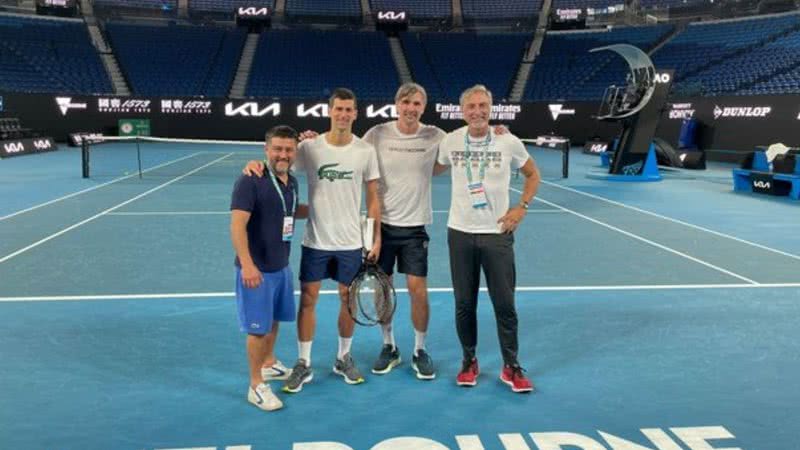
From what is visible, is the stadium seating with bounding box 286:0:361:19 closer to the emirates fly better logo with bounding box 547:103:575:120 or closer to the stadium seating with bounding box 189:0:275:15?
the stadium seating with bounding box 189:0:275:15

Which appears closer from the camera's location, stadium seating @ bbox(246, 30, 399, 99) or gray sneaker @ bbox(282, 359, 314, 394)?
gray sneaker @ bbox(282, 359, 314, 394)

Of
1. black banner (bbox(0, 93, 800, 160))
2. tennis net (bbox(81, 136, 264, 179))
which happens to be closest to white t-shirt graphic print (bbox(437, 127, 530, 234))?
tennis net (bbox(81, 136, 264, 179))

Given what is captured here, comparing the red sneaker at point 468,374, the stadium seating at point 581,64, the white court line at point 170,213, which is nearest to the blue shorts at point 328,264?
the red sneaker at point 468,374

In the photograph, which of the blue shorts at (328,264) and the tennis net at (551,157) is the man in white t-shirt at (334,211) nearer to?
the blue shorts at (328,264)

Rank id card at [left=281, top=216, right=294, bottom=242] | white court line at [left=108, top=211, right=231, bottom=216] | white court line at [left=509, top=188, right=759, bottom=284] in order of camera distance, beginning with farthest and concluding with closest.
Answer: white court line at [left=108, top=211, right=231, bottom=216] < white court line at [left=509, top=188, right=759, bottom=284] < id card at [left=281, top=216, right=294, bottom=242]

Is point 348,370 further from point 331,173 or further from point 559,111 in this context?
point 559,111

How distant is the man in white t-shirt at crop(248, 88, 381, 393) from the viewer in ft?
15.7

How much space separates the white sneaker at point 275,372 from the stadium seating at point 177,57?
3521 cm

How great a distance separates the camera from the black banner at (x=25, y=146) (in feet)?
86.4

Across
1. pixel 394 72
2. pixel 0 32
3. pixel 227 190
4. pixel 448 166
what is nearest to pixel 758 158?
pixel 227 190

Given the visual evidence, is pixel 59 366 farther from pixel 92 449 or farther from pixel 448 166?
pixel 448 166

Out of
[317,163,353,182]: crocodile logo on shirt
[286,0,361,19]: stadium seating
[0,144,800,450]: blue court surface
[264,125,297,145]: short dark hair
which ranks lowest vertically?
[0,144,800,450]: blue court surface

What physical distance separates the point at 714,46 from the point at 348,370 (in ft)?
124

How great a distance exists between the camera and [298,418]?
436cm
